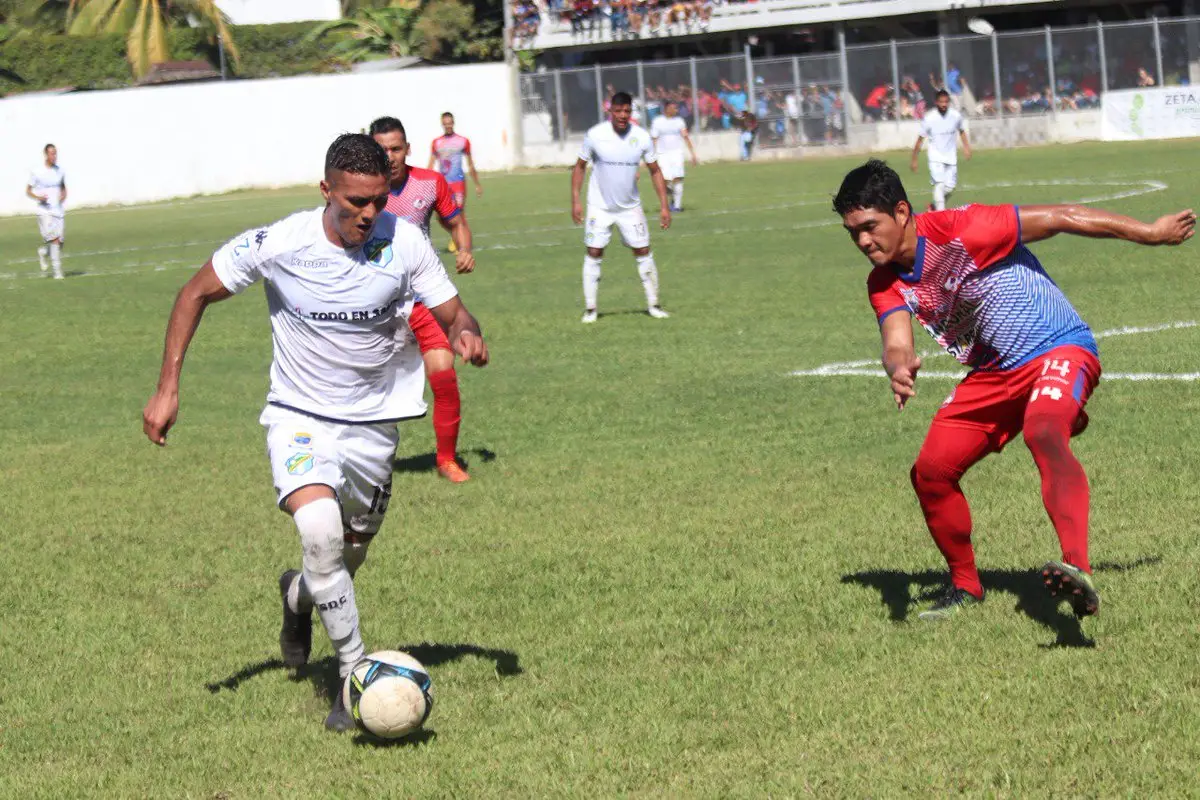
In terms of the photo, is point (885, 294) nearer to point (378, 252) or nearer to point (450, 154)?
point (378, 252)

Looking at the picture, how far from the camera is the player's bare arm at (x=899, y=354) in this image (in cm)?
645

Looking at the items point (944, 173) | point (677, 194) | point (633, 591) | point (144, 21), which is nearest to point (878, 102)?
point (677, 194)

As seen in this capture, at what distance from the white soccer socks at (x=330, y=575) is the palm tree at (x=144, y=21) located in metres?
60.5

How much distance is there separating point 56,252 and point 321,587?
78.3 ft

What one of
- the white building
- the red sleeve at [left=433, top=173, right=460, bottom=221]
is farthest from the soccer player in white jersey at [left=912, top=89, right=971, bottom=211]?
the white building

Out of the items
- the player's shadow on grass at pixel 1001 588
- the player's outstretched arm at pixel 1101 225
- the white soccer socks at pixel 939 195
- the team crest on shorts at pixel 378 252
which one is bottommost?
the player's shadow on grass at pixel 1001 588

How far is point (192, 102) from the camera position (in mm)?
55375

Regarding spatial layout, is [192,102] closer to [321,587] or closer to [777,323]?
[777,323]

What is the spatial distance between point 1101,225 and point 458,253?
673 centimetres

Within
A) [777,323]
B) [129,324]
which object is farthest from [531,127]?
[777,323]

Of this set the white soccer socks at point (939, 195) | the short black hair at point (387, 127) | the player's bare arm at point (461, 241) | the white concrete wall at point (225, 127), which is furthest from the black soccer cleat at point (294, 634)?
the white concrete wall at point (225, 127)

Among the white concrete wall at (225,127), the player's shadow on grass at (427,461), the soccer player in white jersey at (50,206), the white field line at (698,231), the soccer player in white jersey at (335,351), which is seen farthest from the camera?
the white concrete wall at (225,127)

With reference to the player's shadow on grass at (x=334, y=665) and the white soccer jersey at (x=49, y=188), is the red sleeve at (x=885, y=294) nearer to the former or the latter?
the player's shadow on grass at (x=334, y=665)

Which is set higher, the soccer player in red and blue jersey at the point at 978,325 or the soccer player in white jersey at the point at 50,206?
the soccer player in white jersey at the point at 50,206
